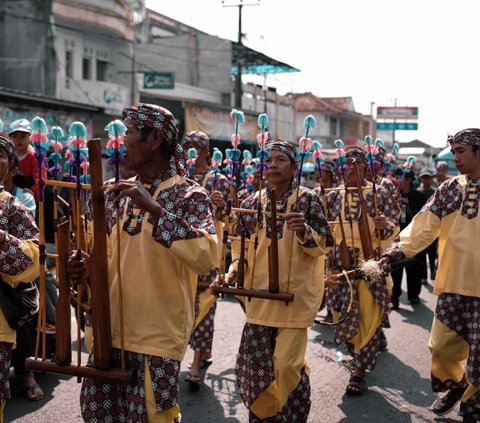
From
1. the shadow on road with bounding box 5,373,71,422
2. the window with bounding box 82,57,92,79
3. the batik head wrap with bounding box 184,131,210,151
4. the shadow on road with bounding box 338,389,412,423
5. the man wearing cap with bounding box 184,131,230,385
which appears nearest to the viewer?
the shadow on road with bounding box 5,373,71,422

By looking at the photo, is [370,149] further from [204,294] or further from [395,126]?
[395,126]

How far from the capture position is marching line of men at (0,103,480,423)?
3.21 m

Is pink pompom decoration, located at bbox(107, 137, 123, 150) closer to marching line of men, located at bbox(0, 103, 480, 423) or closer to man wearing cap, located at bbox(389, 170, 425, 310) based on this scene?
marching line of men, located at bbox(0, 103, 480, 423)

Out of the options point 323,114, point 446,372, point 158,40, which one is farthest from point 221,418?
point 323,114

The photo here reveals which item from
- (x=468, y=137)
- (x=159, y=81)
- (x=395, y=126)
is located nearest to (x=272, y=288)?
(x=468, y=137)

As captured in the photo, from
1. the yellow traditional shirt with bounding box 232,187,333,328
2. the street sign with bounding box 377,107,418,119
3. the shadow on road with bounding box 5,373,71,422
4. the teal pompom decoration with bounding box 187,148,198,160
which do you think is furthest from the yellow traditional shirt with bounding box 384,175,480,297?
the street sign with bounding box 377,107,418,119

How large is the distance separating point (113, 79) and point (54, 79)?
15.0ft

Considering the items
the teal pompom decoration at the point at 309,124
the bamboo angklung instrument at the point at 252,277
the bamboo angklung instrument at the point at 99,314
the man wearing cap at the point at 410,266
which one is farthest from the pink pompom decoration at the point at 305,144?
the man wearing cap at the point at 410,266

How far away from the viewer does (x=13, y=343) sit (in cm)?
386

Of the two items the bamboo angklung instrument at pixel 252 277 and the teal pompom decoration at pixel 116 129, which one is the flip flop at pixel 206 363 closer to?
the bamboo angklung instrument at pixel 252 277

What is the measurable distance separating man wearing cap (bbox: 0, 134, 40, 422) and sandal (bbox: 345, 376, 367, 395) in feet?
10.0

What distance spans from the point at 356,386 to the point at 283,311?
5.43 feet

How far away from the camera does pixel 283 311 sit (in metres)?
4.67

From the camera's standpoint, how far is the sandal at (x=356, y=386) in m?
5.91
